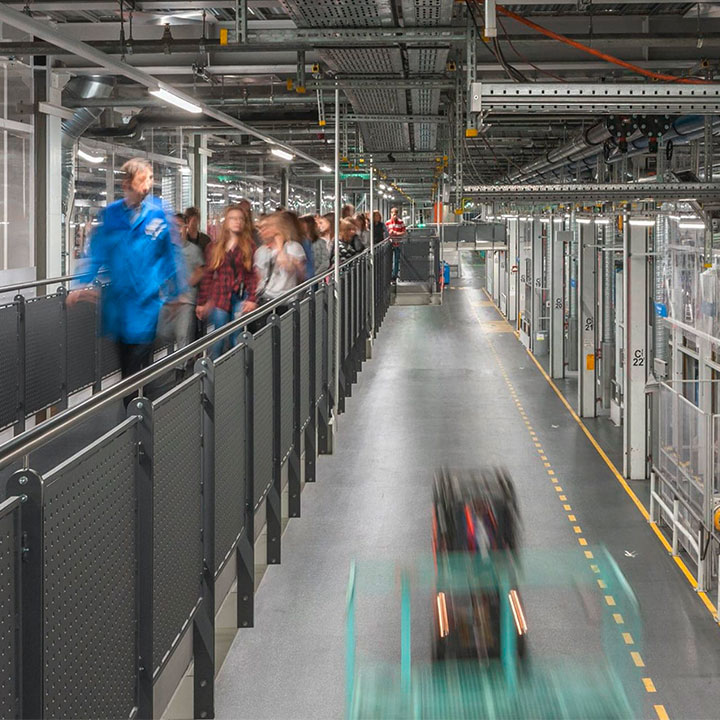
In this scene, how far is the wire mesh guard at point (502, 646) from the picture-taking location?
6.22m

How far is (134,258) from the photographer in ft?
19.6

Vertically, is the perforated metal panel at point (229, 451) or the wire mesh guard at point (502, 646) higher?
the perforated metal panel at point (229, 451)

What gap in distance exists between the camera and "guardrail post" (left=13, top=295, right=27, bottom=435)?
7656 millimetres

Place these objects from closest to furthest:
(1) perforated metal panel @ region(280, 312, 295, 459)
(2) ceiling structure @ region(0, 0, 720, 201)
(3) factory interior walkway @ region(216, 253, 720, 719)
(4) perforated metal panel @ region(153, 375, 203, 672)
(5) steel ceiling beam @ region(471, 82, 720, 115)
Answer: (4) perforated metal panel @ region(153, 375, 203, 672) → (5) steel ceiling beam @ region(471, 82, 720, 115) → (3) factory interior walkway @ region(216, 253, 720, 719) → (1) perforated metal panel @ region(280, 312, 295, 459) → (2) ceiling structure @ region(0, 0, 720, 201)

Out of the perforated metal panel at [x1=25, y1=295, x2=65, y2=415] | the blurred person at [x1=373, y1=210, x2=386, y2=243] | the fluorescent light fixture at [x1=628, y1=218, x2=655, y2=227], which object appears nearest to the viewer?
the perforated metal panel at [x1=25, y1=295, x2=65, y2=415]

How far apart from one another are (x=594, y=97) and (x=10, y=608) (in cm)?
492

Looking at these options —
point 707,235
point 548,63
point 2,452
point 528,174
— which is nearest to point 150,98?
point 548,63

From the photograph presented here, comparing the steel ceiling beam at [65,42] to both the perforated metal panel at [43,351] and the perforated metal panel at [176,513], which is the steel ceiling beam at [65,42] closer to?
the perforated metal panel at [43,351]

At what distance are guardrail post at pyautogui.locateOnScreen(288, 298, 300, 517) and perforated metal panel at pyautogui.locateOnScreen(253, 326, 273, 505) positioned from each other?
1.12m

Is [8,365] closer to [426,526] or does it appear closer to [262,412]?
[262,412]

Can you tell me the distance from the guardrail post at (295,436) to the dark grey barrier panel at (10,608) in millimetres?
5318

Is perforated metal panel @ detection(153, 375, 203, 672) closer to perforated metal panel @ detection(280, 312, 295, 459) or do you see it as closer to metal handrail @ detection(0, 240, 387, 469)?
metal handrail @ detection(0, 240, 387, 469)

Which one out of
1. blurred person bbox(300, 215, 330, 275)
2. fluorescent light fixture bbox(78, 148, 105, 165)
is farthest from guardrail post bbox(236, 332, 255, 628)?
fluorescent light fixture bbox(78, 148, 105, 165)

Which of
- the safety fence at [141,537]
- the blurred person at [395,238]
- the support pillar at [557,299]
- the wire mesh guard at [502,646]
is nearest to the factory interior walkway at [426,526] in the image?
the wire mesh guard at [502,646]
